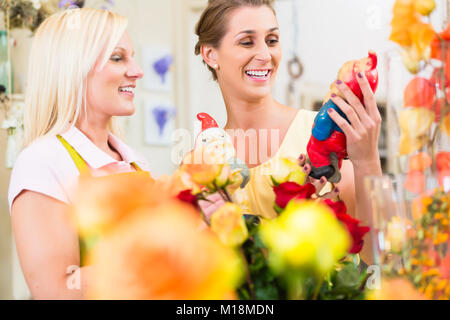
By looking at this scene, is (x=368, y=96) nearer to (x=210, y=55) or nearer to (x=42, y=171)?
(x=210, y=55)

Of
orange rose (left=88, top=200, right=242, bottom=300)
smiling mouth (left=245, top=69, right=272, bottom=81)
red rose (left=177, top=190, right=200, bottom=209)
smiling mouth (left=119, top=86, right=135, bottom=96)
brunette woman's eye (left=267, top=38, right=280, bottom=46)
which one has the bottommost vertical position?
orange rose (left=88, top=200, right=242, bottom=300)

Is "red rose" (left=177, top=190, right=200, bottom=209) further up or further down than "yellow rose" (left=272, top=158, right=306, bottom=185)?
further down

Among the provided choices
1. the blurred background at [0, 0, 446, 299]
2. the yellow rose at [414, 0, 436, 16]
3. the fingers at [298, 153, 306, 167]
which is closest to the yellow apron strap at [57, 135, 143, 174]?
the blurred background at [0, 0, 446, 299]

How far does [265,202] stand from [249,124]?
10cm

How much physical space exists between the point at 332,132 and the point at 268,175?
3.6 inches

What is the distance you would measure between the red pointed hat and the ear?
86 mm

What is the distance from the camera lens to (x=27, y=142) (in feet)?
2.58

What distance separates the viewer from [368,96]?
0.50 m

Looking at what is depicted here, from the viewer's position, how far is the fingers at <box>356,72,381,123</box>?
50 cm

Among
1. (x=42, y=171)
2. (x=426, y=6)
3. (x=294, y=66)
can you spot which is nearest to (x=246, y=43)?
(x=426, y=6)

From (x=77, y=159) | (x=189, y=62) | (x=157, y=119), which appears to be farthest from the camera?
(x=157, y=119)

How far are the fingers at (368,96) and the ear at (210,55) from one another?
0.22 metres

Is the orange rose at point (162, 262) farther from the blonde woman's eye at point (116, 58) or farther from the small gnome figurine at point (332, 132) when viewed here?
the blonde woman's eye at point (116, 58)

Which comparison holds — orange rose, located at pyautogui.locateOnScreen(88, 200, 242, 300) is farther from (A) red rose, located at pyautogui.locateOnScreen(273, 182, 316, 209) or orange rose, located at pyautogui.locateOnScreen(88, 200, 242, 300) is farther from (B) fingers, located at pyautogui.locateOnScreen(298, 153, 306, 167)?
(B) fingers, located at pyautogui.locateOnScreen(298, 153, 306, 167)
